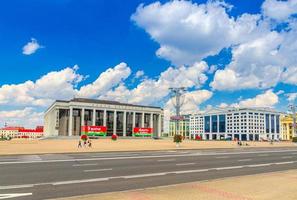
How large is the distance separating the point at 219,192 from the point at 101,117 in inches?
5378

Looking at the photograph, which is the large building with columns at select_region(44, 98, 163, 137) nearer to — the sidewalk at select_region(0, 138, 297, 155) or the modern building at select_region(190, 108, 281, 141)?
the modern building at select_region(190, 108, 281, 141)

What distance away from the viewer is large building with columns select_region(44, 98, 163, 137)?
456 feet

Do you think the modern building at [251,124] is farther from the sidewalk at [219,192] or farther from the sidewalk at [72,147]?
the sidewalk at [219,192]

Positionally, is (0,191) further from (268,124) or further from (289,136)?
(289,136)

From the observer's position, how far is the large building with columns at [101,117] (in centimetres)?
13888

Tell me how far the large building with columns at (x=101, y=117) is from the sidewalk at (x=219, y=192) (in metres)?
127

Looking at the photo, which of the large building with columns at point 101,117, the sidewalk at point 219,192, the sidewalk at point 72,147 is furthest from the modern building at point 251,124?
the sidewalk at point 219,192

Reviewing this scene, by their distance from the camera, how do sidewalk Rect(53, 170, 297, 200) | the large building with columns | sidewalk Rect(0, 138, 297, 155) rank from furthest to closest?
the large building with columns → sidewalk Rect(0, 138, 297, 155) → sidewalk Rect(53, 170, 297, 200)

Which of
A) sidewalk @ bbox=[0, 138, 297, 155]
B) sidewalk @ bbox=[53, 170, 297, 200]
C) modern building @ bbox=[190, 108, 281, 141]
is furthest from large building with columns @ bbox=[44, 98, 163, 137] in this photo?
sidewalk @ bbox=[53, 170, 297, 200]

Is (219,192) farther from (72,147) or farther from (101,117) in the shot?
(101,117)

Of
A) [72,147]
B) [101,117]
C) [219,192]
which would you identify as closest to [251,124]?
[101,117]

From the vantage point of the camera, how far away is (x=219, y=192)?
11.3m

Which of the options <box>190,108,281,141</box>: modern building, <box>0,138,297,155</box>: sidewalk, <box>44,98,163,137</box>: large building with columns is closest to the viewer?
<box>0,138,297,155</box>: sidewalk

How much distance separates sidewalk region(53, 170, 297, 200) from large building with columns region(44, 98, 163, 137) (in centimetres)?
12657
